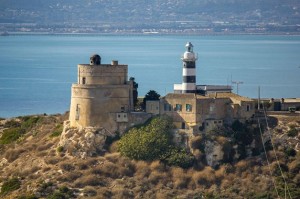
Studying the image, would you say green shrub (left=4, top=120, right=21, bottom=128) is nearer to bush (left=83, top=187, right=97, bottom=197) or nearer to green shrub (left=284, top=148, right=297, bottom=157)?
bush (left=83, top=187, right=97, bottom=197)

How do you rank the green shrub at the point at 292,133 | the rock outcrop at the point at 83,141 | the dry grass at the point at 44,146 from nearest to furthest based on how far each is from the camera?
the rock outcrop at the point at 83,141 → the green shrub at the point at 292,133 → the dry grass at the point at 44,146

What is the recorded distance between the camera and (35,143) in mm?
54688

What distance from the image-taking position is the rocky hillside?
48.8 meters

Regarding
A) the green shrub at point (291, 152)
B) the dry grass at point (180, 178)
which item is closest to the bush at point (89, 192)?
the dry grass at point (180, 178)

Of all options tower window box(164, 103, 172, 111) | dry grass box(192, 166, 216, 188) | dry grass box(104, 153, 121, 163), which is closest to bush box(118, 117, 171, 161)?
dry grass box(104, 153, 121, 163)

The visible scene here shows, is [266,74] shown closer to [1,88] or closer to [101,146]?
[1,88]

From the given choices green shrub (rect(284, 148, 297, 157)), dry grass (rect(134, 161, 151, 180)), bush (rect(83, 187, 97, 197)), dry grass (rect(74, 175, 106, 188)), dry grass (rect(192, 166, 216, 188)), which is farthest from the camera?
green shrub (rect(284, 148, 297, 157))

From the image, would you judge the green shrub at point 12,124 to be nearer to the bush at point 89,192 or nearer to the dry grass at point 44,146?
the dry grass at point 44,146

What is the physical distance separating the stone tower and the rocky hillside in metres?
1.13

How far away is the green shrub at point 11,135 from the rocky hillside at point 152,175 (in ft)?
14.0

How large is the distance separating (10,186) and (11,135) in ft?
26.6

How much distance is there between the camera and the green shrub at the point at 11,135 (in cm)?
5740

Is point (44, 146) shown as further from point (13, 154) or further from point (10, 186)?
point (10, 186)

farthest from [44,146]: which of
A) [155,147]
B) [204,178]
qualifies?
[204,178]
